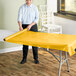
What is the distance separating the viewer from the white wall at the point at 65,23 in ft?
16.5

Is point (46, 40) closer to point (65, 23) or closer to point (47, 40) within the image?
point (47, 40)

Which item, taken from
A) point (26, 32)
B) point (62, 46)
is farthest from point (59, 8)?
point (62, 46)

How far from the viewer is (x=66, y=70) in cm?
381

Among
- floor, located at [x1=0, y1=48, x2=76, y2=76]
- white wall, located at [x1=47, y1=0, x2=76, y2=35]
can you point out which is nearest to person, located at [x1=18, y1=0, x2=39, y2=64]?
floor, located at [x1=0, y1=48, x2=76, y2=76]

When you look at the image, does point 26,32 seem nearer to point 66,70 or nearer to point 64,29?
point 66,70

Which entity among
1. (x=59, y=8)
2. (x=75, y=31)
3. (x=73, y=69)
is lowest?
(x=73, y=69)

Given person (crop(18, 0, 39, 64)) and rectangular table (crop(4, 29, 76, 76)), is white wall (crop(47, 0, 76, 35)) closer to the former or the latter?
person (crop(18, 0, 39, 64))

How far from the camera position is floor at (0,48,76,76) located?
371 cm

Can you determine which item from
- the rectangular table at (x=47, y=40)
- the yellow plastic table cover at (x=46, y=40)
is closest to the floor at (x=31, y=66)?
the rectangular table at (x=47, y=40)

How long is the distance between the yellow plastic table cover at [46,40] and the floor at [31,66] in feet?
2.39

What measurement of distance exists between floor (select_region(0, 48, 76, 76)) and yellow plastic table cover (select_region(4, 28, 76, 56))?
73 centimetres

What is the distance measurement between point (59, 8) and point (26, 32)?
2.13m

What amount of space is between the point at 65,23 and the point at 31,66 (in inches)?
69.0

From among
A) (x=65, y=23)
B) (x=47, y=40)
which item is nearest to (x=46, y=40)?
(x=47, y=40)
